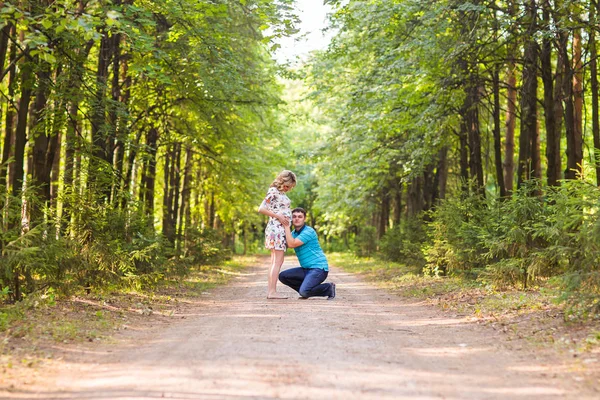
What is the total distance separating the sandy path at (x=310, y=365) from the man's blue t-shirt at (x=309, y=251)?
257 cm

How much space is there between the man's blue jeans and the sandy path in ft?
8.39

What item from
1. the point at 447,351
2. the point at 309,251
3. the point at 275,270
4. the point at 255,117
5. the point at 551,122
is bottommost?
the point at 447,351

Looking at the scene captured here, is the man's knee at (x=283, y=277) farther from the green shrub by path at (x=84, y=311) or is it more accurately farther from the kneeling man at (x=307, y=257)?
the green shrub by path at (x=84, y=311)

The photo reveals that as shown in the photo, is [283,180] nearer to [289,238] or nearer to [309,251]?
[289,238]

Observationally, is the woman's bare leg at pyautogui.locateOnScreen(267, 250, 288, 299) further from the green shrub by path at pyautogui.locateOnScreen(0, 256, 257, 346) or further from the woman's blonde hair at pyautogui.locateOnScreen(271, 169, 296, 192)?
the green shrub by path at pyautogui.locateOnScreen(0, 256, 257, 346)

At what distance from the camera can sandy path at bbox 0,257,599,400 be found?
4969 mm

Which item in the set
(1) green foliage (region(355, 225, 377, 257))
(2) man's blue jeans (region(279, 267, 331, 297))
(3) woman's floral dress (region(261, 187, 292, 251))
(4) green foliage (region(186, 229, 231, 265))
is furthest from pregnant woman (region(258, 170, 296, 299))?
(1) green foliage (region(355, 225, 377, 257))

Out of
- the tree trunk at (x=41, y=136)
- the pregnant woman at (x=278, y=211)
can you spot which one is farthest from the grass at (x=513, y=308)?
the tree trunk at (x=41, y=136)

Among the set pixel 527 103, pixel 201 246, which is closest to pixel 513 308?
pixel 527 103

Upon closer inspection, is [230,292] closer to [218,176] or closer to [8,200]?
[8,200]

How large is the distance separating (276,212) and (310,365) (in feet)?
19.6

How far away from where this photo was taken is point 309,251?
1191cm

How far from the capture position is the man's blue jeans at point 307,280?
11.9 metres

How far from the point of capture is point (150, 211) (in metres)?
19.1
